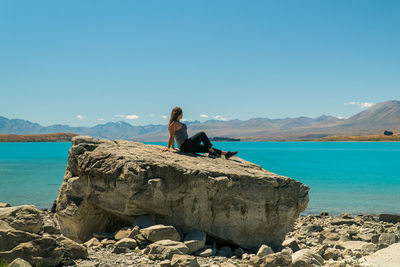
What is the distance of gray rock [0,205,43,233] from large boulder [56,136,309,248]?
2.34 metres

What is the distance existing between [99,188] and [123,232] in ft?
4.96

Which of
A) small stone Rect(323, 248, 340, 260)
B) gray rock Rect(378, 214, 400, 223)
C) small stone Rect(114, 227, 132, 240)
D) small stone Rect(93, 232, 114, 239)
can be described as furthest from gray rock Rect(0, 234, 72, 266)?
gray rock Rect(378, 214, 400, 223)

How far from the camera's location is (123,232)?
33.8 feet

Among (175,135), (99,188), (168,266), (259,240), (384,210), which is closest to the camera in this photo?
(168,266)

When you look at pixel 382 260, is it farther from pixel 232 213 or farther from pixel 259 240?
pixel 232 213

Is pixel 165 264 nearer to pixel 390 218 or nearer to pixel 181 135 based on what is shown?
pixel 181 135

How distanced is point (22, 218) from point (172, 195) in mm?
4009

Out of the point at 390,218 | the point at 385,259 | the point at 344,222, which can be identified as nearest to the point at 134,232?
the point at 385,259

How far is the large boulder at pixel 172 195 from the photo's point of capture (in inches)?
414

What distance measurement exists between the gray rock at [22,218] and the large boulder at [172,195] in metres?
2.34

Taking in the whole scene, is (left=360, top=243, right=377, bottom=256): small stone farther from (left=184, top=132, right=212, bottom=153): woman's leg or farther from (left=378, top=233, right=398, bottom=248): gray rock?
(left=184, top=132, right=212, bottom=153): woman's leg

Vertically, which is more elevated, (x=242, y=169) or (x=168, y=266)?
(x=242, y=169)

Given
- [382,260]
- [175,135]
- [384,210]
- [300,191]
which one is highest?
[175,135]

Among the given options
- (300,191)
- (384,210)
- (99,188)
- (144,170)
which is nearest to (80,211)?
(99,188)
